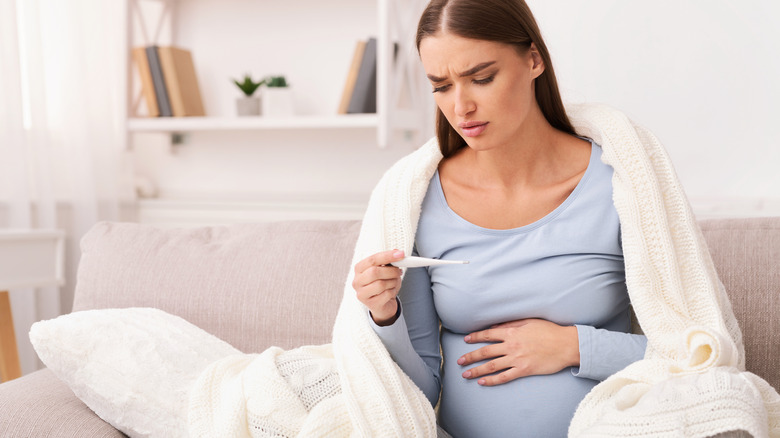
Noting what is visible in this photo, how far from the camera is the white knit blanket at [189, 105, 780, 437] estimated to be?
109 cm

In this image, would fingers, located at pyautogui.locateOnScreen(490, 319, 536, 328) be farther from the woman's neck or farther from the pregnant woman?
the woman's neck

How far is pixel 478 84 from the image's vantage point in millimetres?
1264

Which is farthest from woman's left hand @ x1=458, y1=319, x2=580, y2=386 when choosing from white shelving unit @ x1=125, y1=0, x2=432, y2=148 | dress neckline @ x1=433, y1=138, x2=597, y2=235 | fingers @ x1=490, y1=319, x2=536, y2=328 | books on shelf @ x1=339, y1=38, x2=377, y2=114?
books on shelf @ x1=339, y1=38, x2=377, y2=114

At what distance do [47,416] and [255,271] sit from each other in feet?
1.66

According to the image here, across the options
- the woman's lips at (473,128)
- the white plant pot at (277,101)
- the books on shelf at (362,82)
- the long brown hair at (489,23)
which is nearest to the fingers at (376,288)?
the woman's lips at (473,128)

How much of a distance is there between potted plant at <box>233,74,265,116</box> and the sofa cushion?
830 millimetres

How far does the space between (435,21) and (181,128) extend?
1451 millimetres

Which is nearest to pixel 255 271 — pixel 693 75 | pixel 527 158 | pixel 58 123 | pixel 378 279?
pixel 378 279

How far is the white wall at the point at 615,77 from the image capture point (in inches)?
77.4

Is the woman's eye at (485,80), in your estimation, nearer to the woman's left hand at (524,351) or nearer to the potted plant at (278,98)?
the woman's left hand at (524,351)

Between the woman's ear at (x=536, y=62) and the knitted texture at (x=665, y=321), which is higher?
the woman's ear at (x=536, y=62)

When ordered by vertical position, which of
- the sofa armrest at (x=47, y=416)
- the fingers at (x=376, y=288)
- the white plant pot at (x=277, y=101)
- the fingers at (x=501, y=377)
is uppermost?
the white plant pot at (x=277, y=101)

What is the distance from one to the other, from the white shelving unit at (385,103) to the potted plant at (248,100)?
0.17 ft

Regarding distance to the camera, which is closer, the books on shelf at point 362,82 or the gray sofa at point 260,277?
the gray sofa at point 260,277
